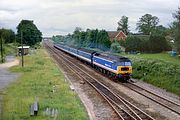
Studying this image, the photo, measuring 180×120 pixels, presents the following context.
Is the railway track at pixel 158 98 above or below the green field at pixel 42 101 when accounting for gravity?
below

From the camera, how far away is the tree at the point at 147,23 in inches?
5310

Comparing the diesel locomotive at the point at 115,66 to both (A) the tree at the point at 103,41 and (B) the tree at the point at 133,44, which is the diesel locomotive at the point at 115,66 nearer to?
(A) the tree at the point at 103,41

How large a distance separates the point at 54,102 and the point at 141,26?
117697mm

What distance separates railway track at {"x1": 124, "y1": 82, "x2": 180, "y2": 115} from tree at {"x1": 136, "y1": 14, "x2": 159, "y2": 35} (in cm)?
10507

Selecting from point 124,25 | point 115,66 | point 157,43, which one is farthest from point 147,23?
point 115,66

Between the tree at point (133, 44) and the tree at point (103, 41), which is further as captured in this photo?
the tree at point (133, 44)

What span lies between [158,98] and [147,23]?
113373 mm

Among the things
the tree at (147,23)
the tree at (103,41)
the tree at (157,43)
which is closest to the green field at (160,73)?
the tree at (103,41)

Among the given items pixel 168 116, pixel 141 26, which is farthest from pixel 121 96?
pixel 141 26

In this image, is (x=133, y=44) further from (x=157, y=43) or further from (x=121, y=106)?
(x=121, y=106)

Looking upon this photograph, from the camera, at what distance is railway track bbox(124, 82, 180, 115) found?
74.2 ft

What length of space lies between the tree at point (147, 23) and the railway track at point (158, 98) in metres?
105

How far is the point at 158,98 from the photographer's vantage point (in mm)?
26000

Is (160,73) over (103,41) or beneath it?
beneath
